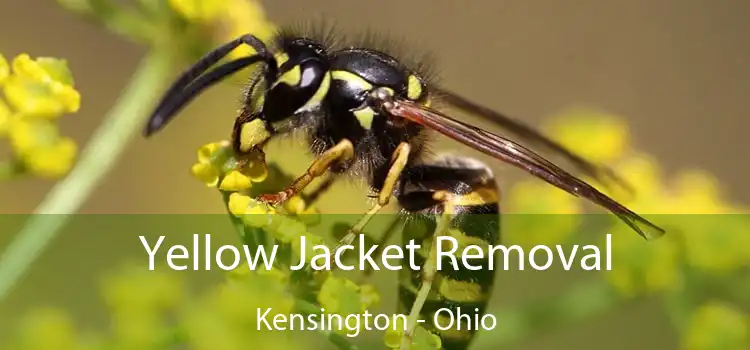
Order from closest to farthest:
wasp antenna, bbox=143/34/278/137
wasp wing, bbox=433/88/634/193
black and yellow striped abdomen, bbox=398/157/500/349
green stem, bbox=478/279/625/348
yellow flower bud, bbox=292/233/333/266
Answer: wasp antenna, bbox=143/34/278/137, yellow flower bud, bbox=292/233/333/266, black and yellow striped abdomen, bbox=398/157/500/349, wasp wing, bbox=433/88/634/193, green stem, bbox=478/279/625/348

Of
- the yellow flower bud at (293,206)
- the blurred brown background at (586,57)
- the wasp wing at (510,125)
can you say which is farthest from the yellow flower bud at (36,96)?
the blurred brown background at (586,57)

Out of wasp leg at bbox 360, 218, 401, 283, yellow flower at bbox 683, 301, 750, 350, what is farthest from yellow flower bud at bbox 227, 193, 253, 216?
yellow flower at bbox 683, 301, 750, 350

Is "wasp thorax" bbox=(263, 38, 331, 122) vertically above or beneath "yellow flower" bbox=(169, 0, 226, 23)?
beneath

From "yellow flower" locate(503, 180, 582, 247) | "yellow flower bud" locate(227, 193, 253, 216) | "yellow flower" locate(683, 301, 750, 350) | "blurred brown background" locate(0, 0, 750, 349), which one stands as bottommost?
"yellow flower bud" locate(227, 193, 253, 216)

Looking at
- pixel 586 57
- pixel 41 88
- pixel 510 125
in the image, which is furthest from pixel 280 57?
pixel 586 57

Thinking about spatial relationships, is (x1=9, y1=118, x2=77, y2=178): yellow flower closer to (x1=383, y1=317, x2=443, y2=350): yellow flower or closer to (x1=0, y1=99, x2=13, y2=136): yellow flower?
(x1=0, y1=99, x2=13, y2=136): yellow flower

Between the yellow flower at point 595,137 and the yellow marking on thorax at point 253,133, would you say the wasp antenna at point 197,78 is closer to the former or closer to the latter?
the yellow marking on thorax at point 253,133
